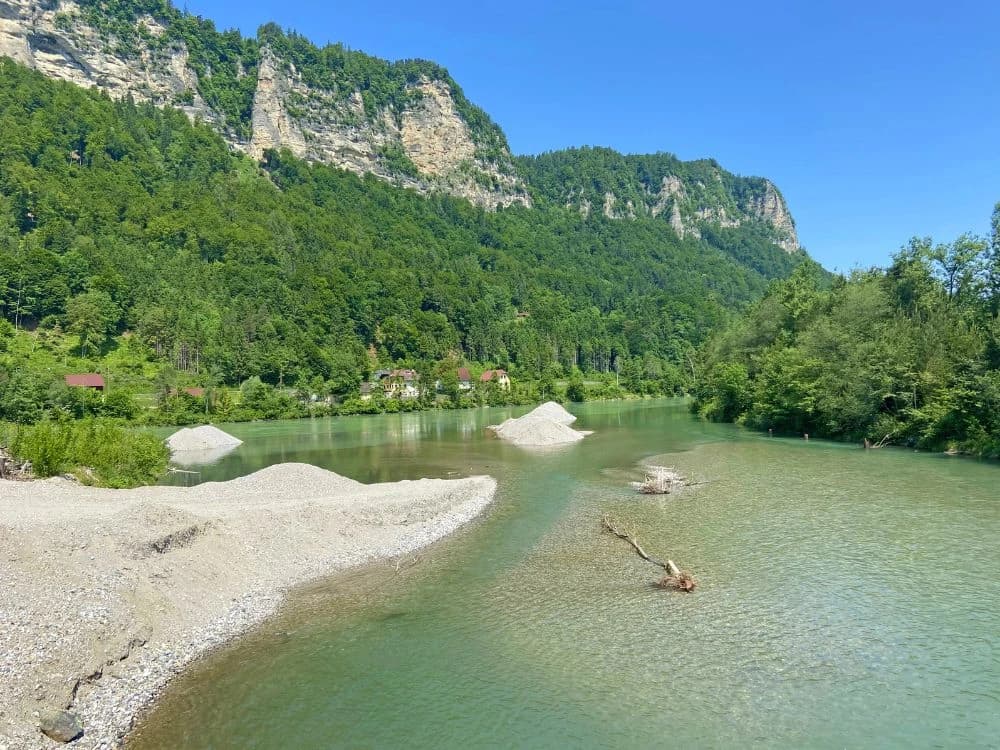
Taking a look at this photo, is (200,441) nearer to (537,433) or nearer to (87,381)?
(537,433)

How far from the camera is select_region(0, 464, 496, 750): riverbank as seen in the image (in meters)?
11.6

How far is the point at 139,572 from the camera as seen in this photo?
1641cm

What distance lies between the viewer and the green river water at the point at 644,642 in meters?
11.2

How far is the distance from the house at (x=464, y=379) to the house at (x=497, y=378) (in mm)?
2657

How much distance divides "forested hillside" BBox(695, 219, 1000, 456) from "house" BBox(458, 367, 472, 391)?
64.3 metres

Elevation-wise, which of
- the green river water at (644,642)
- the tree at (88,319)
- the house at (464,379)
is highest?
the tree at (88,319)

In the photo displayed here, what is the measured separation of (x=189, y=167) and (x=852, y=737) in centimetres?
19669

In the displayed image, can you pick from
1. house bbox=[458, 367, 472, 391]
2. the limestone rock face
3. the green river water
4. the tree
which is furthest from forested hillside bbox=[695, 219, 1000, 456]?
the limestone rock face

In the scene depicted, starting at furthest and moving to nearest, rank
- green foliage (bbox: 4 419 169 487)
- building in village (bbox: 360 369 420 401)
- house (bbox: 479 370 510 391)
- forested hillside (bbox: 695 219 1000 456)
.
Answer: house (bbox: 479 370 510 391) → building in village (bbox: 360 369 420 401) → forested hillside (bbox: 695 219 1000 456) → green foliage (bbox: 4 419 169 487)

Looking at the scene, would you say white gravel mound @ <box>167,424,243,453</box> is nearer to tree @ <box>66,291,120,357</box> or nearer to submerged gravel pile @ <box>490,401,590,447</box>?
submerged gravel pile @ <box>490,401,590,447</box>

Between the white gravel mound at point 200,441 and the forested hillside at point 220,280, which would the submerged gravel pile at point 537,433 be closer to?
the white gravel mound at point 200,441

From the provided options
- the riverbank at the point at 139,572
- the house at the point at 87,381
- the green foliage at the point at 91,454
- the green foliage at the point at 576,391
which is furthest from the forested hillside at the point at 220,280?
the riverbank at the point at 139,572

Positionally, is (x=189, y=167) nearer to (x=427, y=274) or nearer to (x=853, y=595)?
(x=427, y=274)

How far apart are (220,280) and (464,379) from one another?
2186 inches
